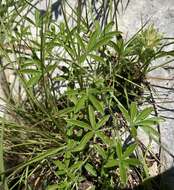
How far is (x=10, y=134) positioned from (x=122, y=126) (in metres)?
0.45

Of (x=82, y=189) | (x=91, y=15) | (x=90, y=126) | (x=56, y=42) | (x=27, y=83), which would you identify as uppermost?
(x=91, y=15)

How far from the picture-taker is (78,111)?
1.65 metres

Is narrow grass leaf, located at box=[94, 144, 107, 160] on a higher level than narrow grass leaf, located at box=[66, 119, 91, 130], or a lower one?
lower

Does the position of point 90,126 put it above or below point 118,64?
below

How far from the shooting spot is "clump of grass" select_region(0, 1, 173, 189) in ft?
5.17

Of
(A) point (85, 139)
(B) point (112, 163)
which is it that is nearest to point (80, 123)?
(A) point (85, 139)

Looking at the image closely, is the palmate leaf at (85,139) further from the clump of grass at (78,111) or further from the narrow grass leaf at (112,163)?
the narrow grass leaf at (112,163)

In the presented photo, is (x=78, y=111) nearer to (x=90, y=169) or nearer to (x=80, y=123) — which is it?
(x=80, y=123)

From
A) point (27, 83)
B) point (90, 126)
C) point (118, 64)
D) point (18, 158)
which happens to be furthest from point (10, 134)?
point (118, 64)

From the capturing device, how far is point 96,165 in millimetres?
1759

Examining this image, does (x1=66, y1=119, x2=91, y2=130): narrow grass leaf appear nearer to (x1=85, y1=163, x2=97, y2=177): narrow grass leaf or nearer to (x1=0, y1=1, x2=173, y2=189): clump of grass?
(x1=0, y1=1, x2=173, y2=189): clump of grass

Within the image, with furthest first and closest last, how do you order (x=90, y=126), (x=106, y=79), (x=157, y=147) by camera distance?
(x=157, y=147), (x=106, y=79), (x=90, y=126)

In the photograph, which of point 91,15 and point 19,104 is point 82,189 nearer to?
point 19,104

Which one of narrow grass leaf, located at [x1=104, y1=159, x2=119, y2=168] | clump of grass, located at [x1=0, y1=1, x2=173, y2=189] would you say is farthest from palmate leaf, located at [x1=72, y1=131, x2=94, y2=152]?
narrow grass leaf, located at [x1=104, y1=159, x2=119, y2=168]
